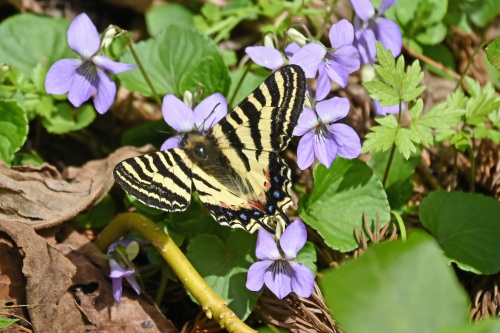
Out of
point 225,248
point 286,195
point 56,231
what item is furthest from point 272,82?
point 56,231

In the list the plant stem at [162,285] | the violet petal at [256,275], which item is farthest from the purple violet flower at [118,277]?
the violet petal at [256,275]

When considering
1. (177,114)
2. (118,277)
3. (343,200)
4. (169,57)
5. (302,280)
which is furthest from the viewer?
(169,57)

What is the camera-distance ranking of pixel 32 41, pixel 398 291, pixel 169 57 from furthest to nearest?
1. pixel 32 41
2. pixel 169 57
3. pixel 398 291

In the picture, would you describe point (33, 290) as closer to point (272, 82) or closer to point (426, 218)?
point (272, 82)

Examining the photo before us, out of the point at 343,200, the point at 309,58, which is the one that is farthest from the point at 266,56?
the point at 343,200

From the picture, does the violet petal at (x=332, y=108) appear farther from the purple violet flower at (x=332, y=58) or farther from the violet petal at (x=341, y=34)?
the violet petal at (x=341, y=34)

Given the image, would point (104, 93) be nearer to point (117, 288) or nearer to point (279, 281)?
point (117, 288)

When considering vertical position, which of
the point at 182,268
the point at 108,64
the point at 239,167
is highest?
the point at 108,64
